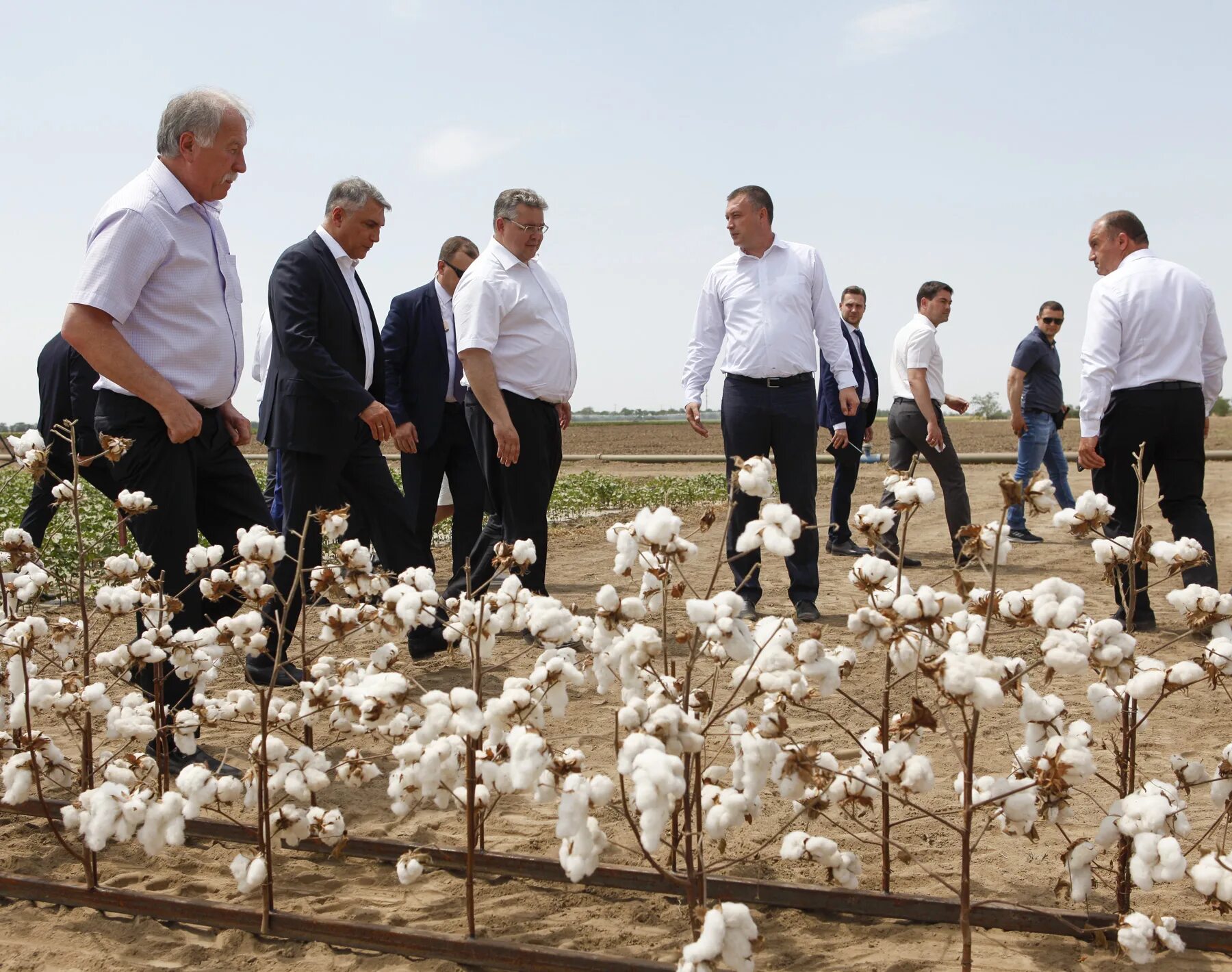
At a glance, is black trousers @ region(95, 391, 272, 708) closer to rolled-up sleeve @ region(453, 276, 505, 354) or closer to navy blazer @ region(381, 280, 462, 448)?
rolled-up sleeve @ region(453, 276, 505, 354)

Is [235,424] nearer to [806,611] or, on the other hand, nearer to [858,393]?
[806,611]

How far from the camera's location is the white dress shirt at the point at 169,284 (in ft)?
10.2

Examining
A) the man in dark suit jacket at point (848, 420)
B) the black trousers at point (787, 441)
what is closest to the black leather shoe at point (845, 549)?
the man in dark suit jacket at point (848, 420)

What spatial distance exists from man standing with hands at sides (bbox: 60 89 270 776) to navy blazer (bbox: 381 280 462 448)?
86.5 inches

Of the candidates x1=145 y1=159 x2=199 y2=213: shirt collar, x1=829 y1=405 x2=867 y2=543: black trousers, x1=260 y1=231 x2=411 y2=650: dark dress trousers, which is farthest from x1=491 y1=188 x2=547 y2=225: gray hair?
x1=829 y1=405 x2=867 y2=543: black trousers

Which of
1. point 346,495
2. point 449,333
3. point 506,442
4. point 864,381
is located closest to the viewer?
point 346,495

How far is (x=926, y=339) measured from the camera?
7.03m

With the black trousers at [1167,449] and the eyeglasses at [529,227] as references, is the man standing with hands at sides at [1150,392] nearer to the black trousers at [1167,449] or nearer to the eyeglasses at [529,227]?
the black trousers at [1167,449]

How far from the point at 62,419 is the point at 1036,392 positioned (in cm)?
679

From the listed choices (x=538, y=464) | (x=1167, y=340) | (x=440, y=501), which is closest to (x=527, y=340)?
(x=538, y=464)

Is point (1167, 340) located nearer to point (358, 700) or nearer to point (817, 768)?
point (817, 768)

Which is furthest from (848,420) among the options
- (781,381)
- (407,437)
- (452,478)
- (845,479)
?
(407,437)

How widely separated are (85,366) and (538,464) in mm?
1846

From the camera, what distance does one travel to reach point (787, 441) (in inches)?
210
